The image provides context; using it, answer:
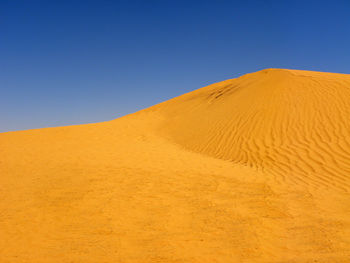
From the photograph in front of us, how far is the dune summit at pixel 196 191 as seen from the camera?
3639 millimetres

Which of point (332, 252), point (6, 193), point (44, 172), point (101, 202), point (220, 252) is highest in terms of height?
point (44, 172)

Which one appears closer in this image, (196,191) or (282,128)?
(196,191)

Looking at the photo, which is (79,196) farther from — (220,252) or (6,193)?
(220,252)

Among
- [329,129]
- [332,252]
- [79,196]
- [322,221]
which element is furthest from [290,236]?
[329,129]

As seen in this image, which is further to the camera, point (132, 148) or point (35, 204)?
point (132, 148)

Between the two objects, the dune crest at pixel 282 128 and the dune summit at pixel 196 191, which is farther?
the dune crest at pixel 282 128

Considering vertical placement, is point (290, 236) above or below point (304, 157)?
below

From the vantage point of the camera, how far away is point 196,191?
582 centimetres

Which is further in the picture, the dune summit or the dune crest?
the dune crest

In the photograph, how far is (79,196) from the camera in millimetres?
5379

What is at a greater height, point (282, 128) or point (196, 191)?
point (282, 128)

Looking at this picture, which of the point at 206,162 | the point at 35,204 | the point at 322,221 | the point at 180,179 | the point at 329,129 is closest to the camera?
the point at 322,221

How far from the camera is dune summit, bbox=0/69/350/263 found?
3.64 meters

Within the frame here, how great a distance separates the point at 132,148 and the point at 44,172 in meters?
3.99
